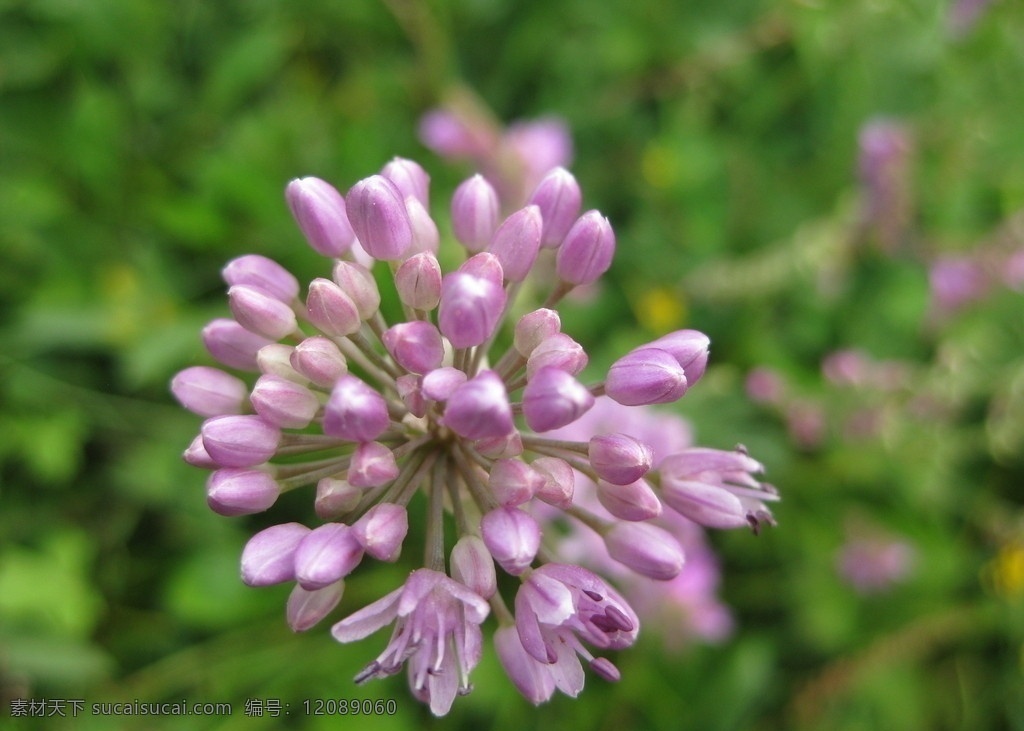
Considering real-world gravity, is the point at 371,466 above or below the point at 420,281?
below

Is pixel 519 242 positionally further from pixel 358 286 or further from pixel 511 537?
pixel 511 537

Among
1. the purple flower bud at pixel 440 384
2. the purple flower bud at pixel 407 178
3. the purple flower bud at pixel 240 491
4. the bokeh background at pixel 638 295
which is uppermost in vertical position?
the purple flower bud at pixel 407 178

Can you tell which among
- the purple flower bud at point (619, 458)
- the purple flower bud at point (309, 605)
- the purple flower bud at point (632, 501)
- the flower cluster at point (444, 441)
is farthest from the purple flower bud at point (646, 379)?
the purple flower bud at point (309, 605)

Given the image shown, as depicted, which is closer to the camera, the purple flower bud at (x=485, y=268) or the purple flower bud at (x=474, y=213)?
the purple flower bud at (x=485, y=268)

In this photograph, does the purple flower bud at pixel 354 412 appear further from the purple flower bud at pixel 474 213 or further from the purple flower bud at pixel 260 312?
the purple flower bud at pixel 474 213

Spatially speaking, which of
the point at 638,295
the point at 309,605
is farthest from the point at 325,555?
the point at 638,295

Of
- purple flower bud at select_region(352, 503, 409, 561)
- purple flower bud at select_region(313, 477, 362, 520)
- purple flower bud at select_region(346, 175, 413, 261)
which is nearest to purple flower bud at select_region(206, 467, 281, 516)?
purple flower bud at select_region(313, 477, 362, 520)
